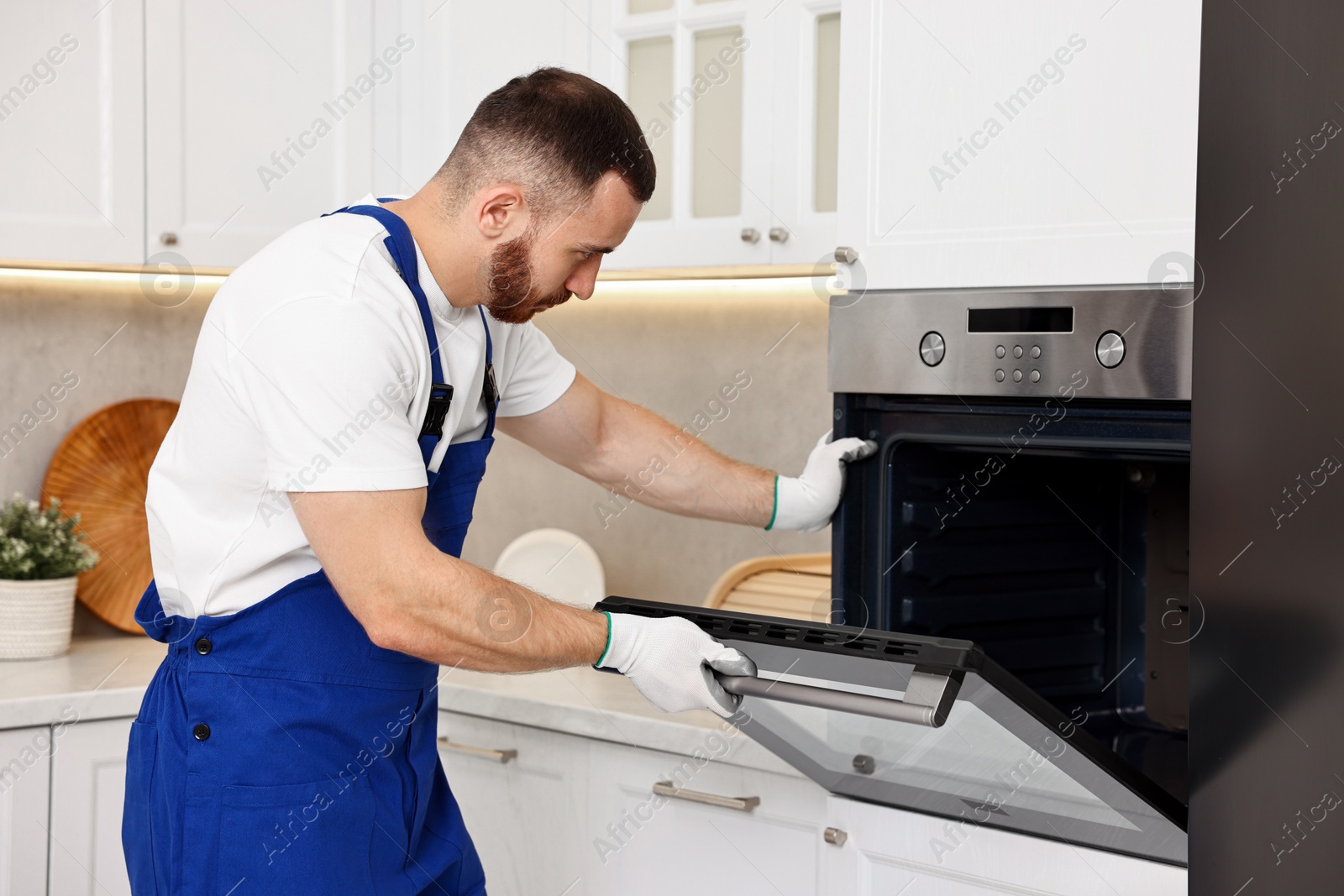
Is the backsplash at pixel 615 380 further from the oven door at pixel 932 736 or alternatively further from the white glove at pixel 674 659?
the white glove at pixel 674 659

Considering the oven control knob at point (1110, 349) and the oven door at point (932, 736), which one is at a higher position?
the oven control knob at point (1110, 349)

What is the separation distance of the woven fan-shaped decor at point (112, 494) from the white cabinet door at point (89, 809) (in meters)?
0.49

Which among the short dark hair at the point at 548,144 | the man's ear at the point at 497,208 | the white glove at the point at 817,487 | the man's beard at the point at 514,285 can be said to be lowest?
the white glove at the point at 817,487

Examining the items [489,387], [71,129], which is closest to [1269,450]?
[489,387]

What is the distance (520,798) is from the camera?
68.9 inches

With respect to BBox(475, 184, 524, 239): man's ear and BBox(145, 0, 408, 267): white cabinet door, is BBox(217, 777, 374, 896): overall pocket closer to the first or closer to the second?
BBox(475, 184, 524, 239): man's ear

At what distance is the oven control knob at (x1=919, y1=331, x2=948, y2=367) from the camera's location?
4.12 ft

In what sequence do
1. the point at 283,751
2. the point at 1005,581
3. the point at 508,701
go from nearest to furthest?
the point at 283,751, the point at 1005,581, the point at 508,701

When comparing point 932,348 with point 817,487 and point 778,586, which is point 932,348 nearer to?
point 817,487

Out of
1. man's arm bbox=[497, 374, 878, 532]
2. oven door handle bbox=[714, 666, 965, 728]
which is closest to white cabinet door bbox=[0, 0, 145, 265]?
man's arm bbox=[497, 374, 878, 532]

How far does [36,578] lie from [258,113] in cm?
89

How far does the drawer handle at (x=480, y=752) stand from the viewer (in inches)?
68.9

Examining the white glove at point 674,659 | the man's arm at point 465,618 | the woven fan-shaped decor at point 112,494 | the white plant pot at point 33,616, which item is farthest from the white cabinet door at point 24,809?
the white glove at point 674,659

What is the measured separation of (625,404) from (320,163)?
844 mm
